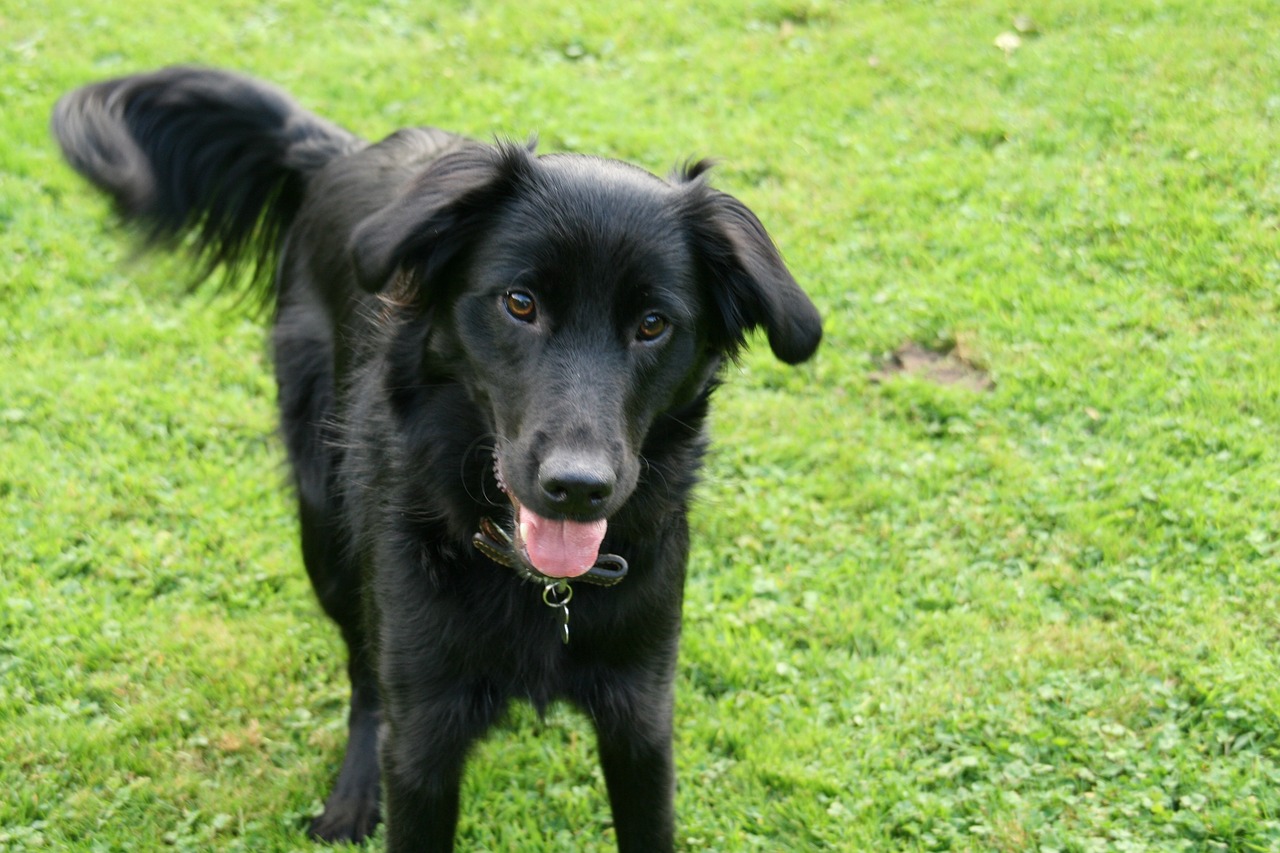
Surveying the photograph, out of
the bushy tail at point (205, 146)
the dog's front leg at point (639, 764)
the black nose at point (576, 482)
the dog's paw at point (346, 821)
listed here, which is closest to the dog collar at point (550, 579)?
the dog's front leg at point (639, 764)

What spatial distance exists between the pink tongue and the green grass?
85 cm

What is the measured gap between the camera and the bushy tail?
14.4 feet

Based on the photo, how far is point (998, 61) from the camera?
7.59 meters

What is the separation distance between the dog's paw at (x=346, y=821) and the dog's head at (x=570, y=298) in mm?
1447

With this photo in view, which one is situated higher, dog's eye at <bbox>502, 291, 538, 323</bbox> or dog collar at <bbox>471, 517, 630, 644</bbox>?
dog's eye at <bbox>502, 291, 538, 323</bbox>

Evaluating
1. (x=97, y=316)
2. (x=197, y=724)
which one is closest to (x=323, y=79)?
(x=97, y=316)

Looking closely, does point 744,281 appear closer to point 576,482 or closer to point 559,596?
point 576,482

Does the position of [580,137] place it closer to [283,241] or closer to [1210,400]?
[283,241]

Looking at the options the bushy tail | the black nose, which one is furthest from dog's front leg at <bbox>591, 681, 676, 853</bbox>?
the bushy tail

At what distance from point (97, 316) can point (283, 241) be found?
73.4 inches

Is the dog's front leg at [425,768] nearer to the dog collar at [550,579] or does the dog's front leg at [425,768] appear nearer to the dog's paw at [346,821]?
the dog collar at [550,579]

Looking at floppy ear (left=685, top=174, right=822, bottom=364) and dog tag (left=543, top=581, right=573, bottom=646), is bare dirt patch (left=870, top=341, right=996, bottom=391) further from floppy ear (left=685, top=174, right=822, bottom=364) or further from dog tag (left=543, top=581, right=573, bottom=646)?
dog tag (left=543, top=581, right=573, bottom=646)

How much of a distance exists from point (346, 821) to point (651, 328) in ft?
6.39

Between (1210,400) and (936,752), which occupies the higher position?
(1210,400)
